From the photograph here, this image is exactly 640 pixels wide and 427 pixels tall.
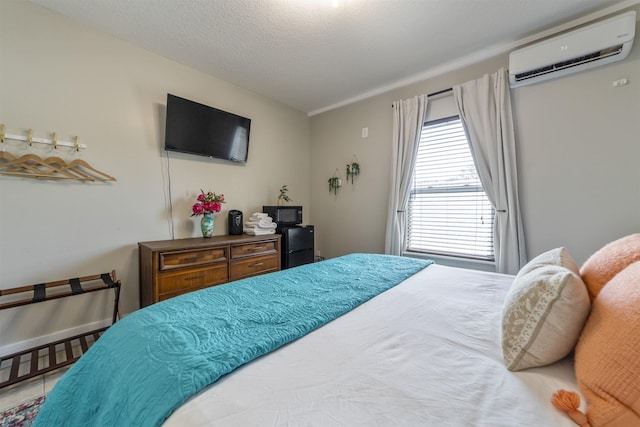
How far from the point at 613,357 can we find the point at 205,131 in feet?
10.3

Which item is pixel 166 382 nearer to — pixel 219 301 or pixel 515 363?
pixel 219 301

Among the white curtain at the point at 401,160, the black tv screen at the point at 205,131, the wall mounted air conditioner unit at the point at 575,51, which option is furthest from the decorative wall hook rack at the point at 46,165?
the wall mounted air conditioner unit at the point at 575,51

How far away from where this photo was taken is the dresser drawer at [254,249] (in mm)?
2557

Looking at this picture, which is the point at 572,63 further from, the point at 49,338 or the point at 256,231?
the point at 49,338

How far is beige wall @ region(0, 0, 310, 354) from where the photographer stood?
6.09ft

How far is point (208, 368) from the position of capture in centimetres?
66

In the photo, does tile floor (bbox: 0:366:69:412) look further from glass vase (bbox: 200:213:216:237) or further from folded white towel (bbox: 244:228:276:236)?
folded white towel (bbox: 244:228:276:236)

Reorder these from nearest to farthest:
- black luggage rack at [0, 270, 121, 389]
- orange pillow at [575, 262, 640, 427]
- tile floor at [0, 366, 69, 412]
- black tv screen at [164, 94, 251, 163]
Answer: orange pillow at [575, 262, 640, 427], tile floor at [0, 366, 69, 412], black luggage rack at [0, 270, 121, 389], black tv screen at [164, 94, 251, 163]

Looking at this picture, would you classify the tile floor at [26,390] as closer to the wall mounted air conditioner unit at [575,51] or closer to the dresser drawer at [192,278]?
the dresser drawer at [192,278]

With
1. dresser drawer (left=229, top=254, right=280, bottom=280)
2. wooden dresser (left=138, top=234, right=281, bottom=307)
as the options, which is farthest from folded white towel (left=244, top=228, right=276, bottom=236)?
dresser drawer (left=229, top=254, right=280, bottom=280)

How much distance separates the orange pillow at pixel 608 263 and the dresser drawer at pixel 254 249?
2445 millimetres

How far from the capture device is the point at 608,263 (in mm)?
797

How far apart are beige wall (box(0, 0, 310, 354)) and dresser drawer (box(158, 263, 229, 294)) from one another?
61 cm

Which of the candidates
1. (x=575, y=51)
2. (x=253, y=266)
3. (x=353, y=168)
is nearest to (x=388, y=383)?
(x=253, y=266)
